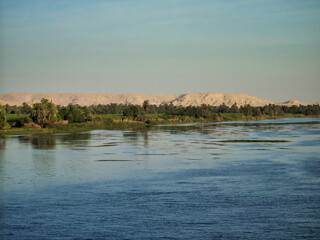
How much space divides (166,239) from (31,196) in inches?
381

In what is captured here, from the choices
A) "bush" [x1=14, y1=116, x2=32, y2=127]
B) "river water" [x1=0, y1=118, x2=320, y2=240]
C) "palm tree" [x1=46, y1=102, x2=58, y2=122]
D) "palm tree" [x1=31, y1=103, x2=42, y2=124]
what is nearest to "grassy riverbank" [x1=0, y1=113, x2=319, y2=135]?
"palm tree" [x1=46, y1=102, x2=58, y2=122]

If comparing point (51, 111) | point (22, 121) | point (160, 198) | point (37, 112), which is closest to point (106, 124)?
point (51, 111)

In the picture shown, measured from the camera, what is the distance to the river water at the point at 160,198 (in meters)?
16.1

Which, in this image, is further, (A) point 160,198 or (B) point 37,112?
(B) point 37,112

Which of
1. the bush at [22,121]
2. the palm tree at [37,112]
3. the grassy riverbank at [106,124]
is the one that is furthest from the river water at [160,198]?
the bush at [22,121]

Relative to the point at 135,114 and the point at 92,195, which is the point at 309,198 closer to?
the point at 92,195

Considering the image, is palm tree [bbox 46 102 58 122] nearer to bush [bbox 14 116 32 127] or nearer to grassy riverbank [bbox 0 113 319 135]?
grassy riverbank [bbox 0 113 319 135]

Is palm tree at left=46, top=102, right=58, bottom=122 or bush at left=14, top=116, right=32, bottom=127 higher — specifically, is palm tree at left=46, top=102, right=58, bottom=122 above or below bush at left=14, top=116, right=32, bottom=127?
above

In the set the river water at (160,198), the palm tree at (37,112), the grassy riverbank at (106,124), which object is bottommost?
the river water at (160,198)

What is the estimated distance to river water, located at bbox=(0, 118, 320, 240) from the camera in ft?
52.7

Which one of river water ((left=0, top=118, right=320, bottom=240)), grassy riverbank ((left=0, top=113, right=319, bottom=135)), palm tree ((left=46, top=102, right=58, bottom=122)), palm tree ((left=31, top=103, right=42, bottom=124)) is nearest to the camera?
river water ((left=0, top=118, right=320, bottom=240))

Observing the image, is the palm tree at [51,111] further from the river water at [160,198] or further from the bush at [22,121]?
the river water at [160,198]

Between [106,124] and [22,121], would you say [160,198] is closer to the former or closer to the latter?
[22,121]

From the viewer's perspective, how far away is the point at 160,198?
68.5ft
